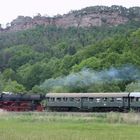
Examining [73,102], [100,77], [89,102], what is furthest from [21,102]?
[100,77]

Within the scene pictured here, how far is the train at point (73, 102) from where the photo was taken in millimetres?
63344

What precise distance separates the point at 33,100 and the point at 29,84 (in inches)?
3200

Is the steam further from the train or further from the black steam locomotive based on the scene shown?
the train

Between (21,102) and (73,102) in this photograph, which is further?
(21,102)

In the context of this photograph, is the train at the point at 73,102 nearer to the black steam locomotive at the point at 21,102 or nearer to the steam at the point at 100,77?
the black steam locomotive at the point at 21,102

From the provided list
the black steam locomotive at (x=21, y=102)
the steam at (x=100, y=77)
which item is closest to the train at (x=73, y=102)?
the black steam locomotive at (x=21, y=102)

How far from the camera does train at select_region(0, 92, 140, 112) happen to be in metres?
63.3

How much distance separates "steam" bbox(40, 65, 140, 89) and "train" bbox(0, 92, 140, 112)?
1957cm

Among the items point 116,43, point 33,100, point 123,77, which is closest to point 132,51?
point 116,43

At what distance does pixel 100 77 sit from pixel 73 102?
27.7 meters

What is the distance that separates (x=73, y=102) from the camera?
220 ft

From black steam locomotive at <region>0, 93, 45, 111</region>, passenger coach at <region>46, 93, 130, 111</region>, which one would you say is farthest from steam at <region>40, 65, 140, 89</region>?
passenger coach at <region>46, 93, 130, 111</region>

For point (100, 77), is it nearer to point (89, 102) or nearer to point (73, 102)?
point (73, 102)

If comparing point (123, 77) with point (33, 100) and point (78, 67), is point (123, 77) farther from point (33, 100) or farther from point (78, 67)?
point (33, 100)
